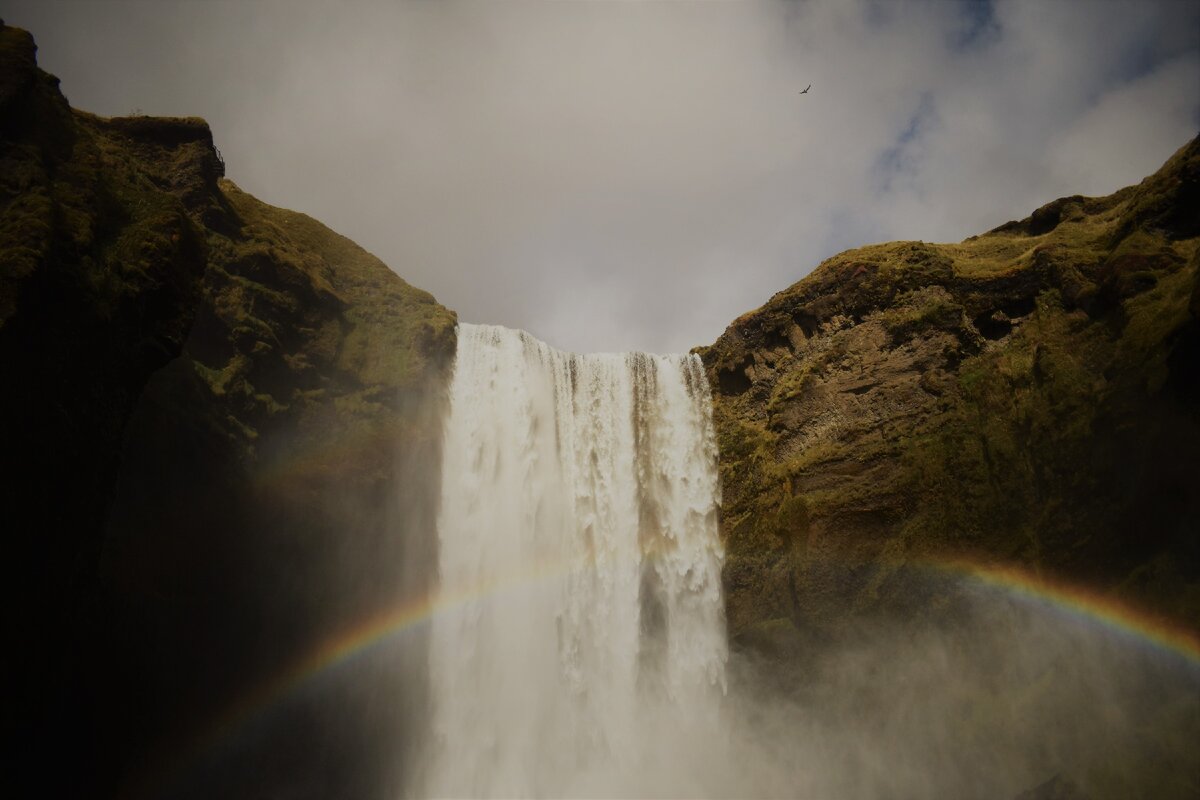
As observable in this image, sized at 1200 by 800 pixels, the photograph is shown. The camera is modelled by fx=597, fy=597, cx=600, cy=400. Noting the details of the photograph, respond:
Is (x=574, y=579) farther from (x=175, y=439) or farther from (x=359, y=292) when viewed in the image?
(x=359, y=292)

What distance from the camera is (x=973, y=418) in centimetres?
1870

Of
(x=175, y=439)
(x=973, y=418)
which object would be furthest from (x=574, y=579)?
(x=973, y=418)

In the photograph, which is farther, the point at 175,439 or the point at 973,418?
the point at 973,418

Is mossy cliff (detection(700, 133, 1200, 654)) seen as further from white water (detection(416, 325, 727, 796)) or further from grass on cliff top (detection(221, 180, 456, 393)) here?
grass on cliff top (detection(221, 180, 456, 393))

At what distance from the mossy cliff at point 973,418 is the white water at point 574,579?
219cm

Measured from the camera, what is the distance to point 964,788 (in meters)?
15.6

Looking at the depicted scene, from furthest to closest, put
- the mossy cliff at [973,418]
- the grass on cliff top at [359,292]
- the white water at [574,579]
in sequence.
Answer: the grass on cliff top at [359,292], the white water at [574,579], the mossy cliff at [973,418]

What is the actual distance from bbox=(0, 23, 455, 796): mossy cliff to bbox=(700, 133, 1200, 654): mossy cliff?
13.8 m

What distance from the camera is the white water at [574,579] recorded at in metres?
21.7

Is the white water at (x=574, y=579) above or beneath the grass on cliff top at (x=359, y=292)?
beneath

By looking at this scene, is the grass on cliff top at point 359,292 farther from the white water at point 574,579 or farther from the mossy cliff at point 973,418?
the mossy cliff at point 973,418

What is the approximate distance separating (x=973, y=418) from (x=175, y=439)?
926 inches

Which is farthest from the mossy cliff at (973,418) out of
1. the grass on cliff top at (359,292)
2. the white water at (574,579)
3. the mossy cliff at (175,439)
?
the mossy cliff at (175,439)

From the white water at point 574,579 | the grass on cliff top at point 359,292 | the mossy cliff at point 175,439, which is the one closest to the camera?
the mossy cliff at point 175,439
